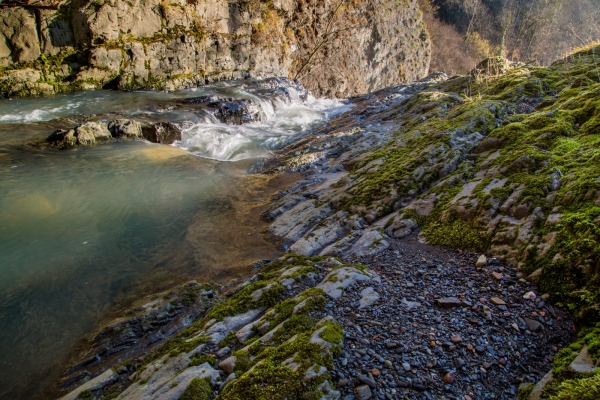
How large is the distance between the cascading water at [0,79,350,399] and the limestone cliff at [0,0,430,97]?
334 centimetres

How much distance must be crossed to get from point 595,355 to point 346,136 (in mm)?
10224

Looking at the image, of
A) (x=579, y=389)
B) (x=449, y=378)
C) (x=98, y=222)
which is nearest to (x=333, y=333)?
(x=449, y=378)

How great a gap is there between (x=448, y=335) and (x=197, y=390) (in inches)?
93.1

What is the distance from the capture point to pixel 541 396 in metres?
2.40

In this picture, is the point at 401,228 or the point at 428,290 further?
the point at 401,228

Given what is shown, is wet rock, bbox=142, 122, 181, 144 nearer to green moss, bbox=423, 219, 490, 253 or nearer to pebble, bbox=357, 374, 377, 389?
green moss, bbox=423, 219, 490, 253

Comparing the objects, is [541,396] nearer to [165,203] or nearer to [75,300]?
[75,300]

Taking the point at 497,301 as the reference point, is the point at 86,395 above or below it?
below

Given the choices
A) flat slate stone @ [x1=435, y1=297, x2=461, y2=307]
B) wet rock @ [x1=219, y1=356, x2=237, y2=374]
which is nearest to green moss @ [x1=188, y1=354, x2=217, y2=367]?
wet rock @ [x1=219, y1=356, x2=237, y2=374]

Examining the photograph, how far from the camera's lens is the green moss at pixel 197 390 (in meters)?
2.94

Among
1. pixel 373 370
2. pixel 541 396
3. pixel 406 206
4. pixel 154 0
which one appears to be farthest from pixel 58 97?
pixel 541 396

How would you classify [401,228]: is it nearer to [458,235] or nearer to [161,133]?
[458,235]

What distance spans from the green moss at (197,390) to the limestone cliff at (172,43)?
62.4 feet

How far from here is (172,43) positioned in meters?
19.8
